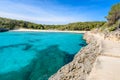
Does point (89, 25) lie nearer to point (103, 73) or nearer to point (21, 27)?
point (21, 27)

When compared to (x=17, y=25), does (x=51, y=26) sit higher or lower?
lower

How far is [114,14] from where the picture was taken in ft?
118

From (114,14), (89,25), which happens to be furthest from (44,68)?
(89,25)

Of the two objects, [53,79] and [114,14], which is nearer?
[53,79]

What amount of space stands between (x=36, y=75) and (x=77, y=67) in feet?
9.11

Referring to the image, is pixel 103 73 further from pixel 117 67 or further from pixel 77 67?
pixel 77 67

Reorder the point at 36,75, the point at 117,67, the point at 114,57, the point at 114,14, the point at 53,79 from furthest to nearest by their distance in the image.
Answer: the point at 114,14 < the point at 36,75 < the point at 114,57 < the point at 53,79 < the point at 117,67

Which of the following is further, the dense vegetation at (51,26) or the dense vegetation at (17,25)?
the dense vegetation at (17,25)

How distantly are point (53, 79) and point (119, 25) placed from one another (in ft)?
79.2

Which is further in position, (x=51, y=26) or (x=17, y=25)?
(x=51, y=26)

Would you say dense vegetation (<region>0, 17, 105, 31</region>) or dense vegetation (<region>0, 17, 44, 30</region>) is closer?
dense vegetation (<region>0, 17, 105, 31</region>)

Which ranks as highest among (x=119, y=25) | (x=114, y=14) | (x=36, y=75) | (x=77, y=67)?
(x=114, y=14)

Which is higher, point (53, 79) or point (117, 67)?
point (117, 67)

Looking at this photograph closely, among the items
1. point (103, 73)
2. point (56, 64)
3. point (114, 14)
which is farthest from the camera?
point (114, 14)
